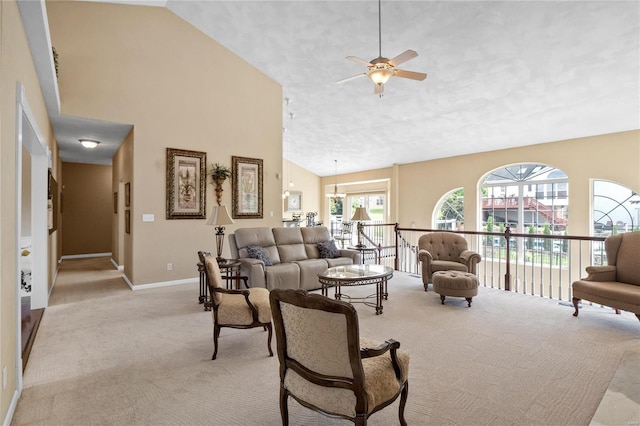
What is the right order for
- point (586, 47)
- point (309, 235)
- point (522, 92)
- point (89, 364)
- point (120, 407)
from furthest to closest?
point (309, 235) < point (522, 92) < point (586, 47) < point (89, 364) < point (120, 407)

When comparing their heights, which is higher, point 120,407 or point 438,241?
point 438,241

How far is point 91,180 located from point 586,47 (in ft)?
38.7

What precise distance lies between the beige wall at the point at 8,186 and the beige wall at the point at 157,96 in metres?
3.01

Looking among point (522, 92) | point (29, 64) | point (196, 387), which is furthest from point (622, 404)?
point (29, 64)

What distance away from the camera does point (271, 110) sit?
7.14 m

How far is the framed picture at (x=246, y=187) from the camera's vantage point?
662cm

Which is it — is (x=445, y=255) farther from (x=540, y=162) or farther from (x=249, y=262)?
(x=540, y=162)

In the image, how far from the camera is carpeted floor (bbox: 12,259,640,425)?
2.14m

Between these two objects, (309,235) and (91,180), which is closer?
(309,235)

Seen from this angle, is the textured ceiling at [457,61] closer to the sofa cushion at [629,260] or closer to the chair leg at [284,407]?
the sofa cushion at [629,260]

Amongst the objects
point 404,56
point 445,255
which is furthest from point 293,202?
point 404,56

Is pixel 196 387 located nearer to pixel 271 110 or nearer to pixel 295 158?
pixel 271 110

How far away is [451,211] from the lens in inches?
360

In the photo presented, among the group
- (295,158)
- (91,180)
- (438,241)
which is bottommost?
(438,241)
